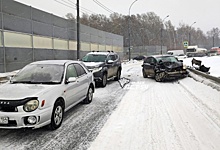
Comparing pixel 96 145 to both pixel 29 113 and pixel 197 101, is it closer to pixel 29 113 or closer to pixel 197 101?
pixel 29 113

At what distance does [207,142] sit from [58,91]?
3.40m

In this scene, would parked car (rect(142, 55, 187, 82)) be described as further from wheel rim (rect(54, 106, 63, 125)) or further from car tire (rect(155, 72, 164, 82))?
wheel rim (rect(54, 106, 63, 125))

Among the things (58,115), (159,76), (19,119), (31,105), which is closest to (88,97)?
(58,115)

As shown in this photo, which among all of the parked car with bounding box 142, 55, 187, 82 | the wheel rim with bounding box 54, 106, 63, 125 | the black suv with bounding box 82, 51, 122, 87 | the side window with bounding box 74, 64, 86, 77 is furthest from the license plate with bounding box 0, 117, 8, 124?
the parked car with bounding box 142, 55, 187, 82

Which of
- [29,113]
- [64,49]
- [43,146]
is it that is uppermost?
[64,49]

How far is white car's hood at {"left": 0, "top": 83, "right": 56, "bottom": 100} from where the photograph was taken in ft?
15.8

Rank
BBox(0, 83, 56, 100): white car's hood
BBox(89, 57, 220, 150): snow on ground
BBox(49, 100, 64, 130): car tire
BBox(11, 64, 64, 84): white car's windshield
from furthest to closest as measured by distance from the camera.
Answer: BBox(11, 64, 64, 84): white car's windshield
BBox(49, 100, 64, 130): car tire
BBox(0, 83, 56, 100): white car's hood
BBox(89, 57, 220, 150): snow on ground

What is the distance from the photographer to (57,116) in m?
5.48

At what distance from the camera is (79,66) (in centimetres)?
768

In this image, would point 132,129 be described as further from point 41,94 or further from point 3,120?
point 3,120

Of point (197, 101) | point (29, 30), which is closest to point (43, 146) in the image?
point (197, 101)

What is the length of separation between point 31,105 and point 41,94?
0.33 m

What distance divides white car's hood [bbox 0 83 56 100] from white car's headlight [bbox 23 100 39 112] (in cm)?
15

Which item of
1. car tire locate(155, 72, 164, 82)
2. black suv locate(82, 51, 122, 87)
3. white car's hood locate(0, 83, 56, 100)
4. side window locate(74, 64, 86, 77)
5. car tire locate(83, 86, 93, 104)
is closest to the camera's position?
white car's hood locate(0, 83, 56, 100)
